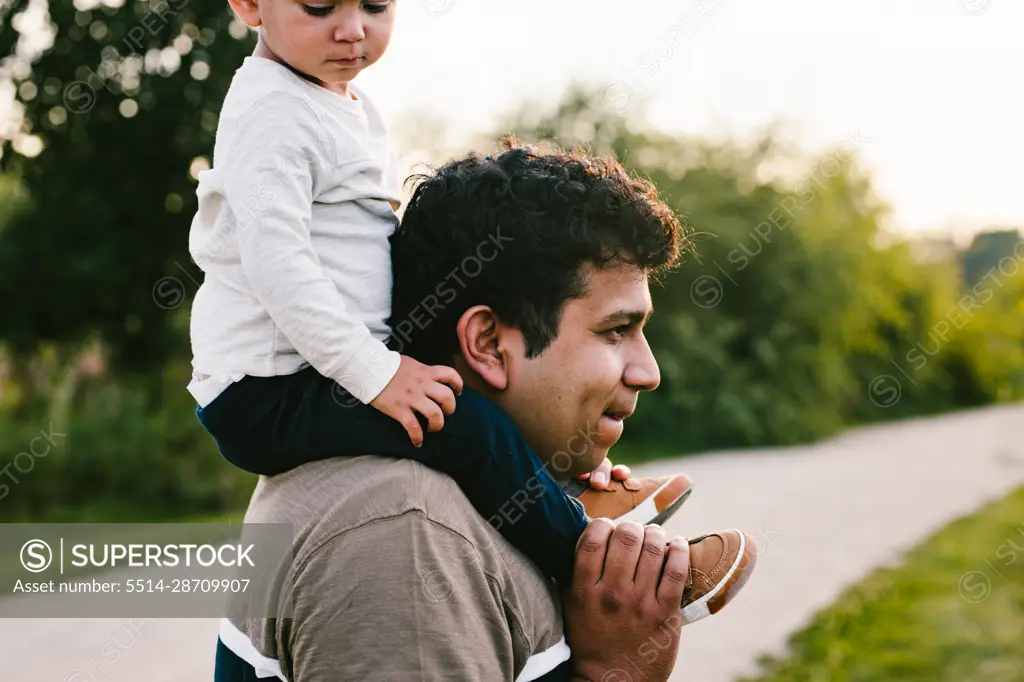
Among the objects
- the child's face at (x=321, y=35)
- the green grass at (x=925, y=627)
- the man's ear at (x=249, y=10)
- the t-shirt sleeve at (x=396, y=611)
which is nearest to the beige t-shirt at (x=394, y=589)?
the t-shirt sleeve at (x=396, y=611)

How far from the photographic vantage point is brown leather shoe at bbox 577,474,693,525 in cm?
230

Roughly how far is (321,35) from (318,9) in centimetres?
6

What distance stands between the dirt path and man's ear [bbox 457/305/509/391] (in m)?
4.43

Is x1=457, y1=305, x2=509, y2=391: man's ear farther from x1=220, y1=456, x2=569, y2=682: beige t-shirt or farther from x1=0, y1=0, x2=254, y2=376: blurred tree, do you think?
x1=0, y1=0, x2=254, y2=376: blurred tree

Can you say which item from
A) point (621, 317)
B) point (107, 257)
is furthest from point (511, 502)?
point (107, 257)

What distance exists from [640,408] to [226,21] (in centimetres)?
876

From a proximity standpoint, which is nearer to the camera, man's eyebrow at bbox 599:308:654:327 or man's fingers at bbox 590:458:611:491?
man's eyebrow at bbox 599:308:654:327

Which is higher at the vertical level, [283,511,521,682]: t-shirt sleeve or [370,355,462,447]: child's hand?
[370,355,462,447]: child's hand

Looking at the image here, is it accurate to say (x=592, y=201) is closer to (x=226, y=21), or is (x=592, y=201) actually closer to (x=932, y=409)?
(x=226, y=21)

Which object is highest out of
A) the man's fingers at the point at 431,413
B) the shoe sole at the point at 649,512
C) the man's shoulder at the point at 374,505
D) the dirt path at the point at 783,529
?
the man's fingers at the point at 431,413

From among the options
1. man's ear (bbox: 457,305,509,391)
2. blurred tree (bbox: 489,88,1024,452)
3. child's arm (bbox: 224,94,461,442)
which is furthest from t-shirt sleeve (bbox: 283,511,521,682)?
blurred tree (bbox: 489,88,1024,452)

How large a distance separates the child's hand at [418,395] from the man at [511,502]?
77mm

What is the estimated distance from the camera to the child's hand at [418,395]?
1.74 meters

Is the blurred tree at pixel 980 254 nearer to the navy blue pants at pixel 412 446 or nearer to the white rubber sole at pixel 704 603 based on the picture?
the white rubber sole at pixel 704 603
